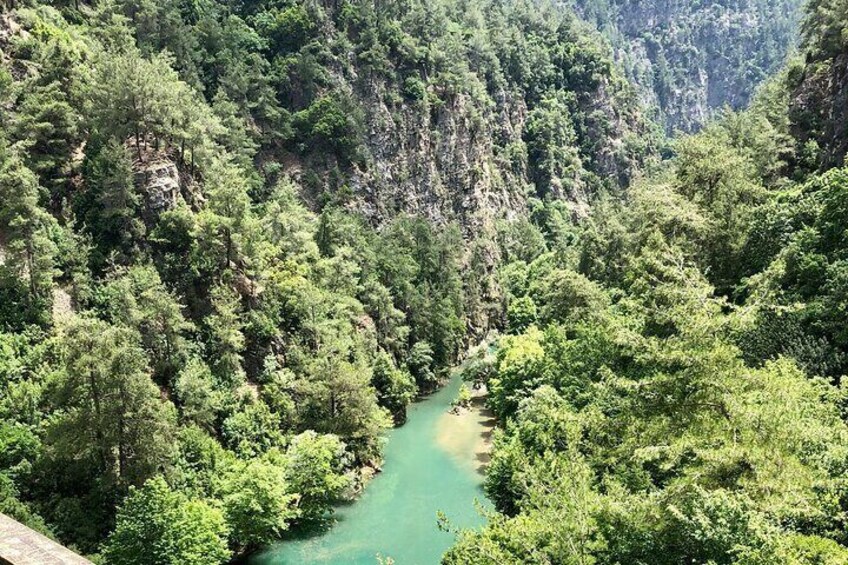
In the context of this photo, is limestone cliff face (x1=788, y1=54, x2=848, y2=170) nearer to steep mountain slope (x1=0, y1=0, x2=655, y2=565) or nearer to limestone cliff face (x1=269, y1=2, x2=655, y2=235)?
steep mountain slope (x1=0, y1=0, x2=655, y2=565)

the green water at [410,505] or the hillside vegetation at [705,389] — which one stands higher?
the hillside vegetation at [705,389]

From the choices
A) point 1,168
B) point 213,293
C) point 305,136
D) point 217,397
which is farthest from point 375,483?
point 305,136

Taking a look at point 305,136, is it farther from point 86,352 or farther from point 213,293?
point 86,352

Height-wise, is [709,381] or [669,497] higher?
[709,381]

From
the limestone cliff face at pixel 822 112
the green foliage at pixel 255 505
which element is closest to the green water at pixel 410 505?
the green foliage at pixel 255 505

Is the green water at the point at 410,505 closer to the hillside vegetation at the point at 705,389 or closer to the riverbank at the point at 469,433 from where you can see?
the riverbank at the point at 469,433
